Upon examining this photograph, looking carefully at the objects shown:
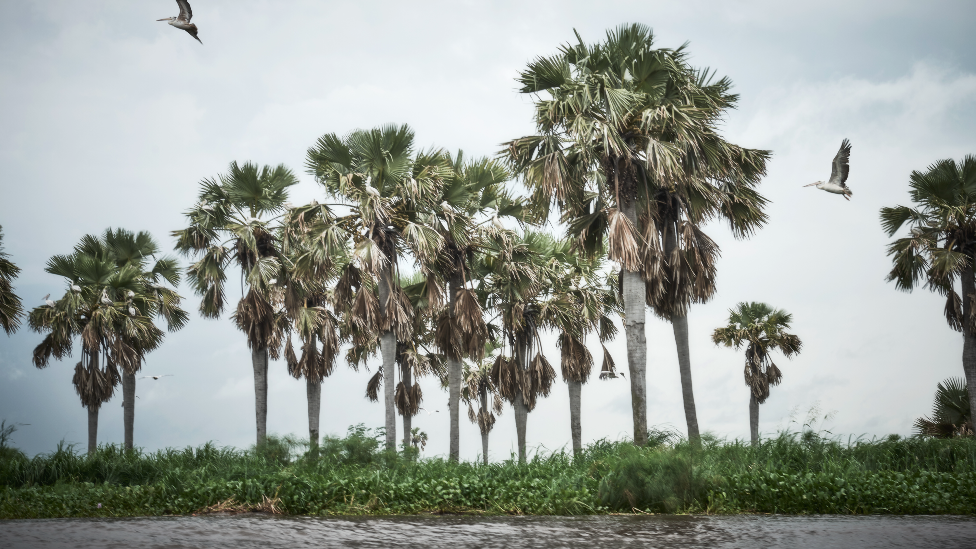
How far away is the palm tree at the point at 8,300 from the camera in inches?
877

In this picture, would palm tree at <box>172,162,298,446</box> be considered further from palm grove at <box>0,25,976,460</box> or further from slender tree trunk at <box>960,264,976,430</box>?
slender tree trunk at <box>960,264,976,430</box>

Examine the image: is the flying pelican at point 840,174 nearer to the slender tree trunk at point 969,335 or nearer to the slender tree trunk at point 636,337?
the slender tree trunk at point 636,337

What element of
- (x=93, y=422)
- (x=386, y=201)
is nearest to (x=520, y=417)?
(x=386, y=201)

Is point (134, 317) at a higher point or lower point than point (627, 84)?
lower

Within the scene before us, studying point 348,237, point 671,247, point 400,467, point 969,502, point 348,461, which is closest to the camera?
point 969,502

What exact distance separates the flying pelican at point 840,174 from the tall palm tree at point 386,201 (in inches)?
346

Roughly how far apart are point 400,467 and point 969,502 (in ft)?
23.6

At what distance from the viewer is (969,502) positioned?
6.94m

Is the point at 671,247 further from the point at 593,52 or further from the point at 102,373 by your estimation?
the point at 102,373

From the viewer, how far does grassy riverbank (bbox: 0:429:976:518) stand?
7000 mm

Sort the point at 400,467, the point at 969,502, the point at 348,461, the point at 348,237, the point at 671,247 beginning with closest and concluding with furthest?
the point at 969,502
the point at 400,467
the point at 348,461
the point at 671,247
the point at 348,237

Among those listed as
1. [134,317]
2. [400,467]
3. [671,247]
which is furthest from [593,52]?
[134,317]

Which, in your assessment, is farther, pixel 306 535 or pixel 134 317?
pixel 134 317

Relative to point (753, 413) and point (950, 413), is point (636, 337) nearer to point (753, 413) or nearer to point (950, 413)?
point (950, 413)
